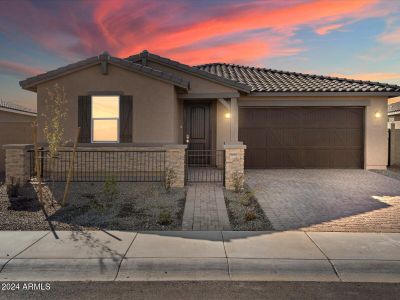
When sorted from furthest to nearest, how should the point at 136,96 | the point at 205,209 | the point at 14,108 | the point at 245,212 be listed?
the point at 14,108 → the point at 136,96 → the point at 205,209 → the point at 245,212

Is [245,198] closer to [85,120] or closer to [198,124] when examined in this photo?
[85,120]

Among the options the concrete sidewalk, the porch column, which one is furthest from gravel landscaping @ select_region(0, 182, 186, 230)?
the porch column

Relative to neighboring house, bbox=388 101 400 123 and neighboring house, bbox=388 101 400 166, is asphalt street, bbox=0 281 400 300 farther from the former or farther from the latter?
neighboring house, bbox=388 101 400 123

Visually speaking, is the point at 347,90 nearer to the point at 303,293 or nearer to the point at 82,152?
the point at 82,152

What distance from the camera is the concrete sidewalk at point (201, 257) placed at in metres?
4.86

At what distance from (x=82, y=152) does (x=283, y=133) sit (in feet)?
27.4

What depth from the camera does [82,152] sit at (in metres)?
12.0

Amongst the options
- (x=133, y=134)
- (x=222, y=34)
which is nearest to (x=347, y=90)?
(x=222, y=34)

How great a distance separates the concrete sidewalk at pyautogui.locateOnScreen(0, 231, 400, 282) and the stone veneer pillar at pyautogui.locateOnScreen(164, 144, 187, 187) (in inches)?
168

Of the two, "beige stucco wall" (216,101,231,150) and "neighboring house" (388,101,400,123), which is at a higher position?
"neighboring house" (388,101,400,123)

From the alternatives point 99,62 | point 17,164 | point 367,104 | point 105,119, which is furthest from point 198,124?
point 17,164

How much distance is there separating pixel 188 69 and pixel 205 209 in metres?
7.25

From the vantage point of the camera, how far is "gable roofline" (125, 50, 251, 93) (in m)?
13.5

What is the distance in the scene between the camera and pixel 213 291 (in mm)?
4359
